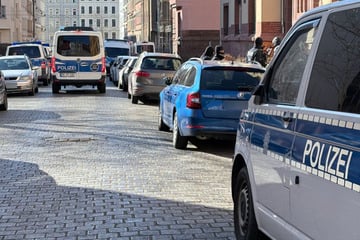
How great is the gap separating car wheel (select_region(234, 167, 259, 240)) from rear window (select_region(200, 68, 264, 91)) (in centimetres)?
485

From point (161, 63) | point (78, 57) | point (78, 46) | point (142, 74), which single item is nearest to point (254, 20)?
point (78, 46)

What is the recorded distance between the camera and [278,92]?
462 cm

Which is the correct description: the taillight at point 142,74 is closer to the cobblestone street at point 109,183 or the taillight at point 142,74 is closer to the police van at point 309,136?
the cobblestone street at point 109,183

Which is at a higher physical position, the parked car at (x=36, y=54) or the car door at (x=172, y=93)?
the parked car at (x=36, y=54)

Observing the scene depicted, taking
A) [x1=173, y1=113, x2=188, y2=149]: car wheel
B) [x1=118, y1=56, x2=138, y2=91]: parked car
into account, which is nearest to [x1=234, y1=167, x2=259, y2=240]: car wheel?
[x1=173, y1=113, x2=188, y2=149]: car wheel

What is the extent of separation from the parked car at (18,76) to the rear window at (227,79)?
557 inches

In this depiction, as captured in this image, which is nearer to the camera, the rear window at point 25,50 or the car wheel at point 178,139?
the car wheel at point 178,139

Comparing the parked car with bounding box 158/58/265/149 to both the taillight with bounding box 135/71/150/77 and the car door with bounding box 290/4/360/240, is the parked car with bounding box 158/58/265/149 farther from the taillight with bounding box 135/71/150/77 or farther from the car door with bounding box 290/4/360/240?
the taillight with bounding box 135/71/150/77

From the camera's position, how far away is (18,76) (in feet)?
74.9

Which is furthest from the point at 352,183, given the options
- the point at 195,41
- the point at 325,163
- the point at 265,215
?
the point at 195,41

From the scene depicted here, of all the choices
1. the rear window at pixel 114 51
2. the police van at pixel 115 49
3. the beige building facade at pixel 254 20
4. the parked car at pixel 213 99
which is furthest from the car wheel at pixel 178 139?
the rear window at pixel 114 51

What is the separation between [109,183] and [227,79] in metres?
3.23

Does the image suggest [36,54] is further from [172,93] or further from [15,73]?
[172,93]

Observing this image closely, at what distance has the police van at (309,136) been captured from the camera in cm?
321
